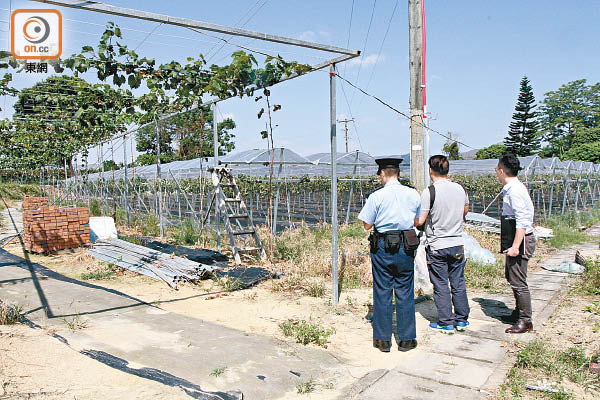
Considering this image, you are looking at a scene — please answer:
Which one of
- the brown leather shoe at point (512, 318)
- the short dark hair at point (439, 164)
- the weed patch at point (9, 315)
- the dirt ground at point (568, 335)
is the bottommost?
the dirt ground at point (568, 335)

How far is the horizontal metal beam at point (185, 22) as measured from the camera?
3.79m

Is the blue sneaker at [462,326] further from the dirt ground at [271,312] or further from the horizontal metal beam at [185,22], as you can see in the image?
the horizontal metal beam at [185,22]

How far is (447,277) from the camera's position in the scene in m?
4.48

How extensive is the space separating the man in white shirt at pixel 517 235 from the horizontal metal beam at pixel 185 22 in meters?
2.23

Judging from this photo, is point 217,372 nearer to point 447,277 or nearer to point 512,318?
point 447,277

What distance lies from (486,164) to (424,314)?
14.3 meters

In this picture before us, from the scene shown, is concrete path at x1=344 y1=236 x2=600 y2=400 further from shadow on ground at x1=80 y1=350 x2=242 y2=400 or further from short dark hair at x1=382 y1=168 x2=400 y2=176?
short dark hair at x1=382 y1=168 x2=400 y2=176

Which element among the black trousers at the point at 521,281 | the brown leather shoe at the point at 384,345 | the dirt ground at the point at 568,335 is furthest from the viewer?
the black trousers at the point at 521,281

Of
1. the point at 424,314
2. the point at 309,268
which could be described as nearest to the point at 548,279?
the point at 424,314

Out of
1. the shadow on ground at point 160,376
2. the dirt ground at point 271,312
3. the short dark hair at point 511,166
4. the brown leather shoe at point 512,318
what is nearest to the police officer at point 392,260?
the dirt ground at point 271,312

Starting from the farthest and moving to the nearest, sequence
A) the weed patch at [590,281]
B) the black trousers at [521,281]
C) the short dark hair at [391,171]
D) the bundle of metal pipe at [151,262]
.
→ 1. the bundle of metal pipe at [151,262]
2. the weed patch at [590,281]
3. the black trousers at [521,281]
4. the short dark hair at [391,171]

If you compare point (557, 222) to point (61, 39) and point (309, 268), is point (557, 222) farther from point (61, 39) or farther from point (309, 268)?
point (61, 39)

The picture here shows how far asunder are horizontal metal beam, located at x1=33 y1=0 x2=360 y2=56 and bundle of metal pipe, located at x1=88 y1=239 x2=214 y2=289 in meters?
3.67

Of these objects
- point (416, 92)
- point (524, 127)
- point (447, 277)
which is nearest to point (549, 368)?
point (447, 277)
